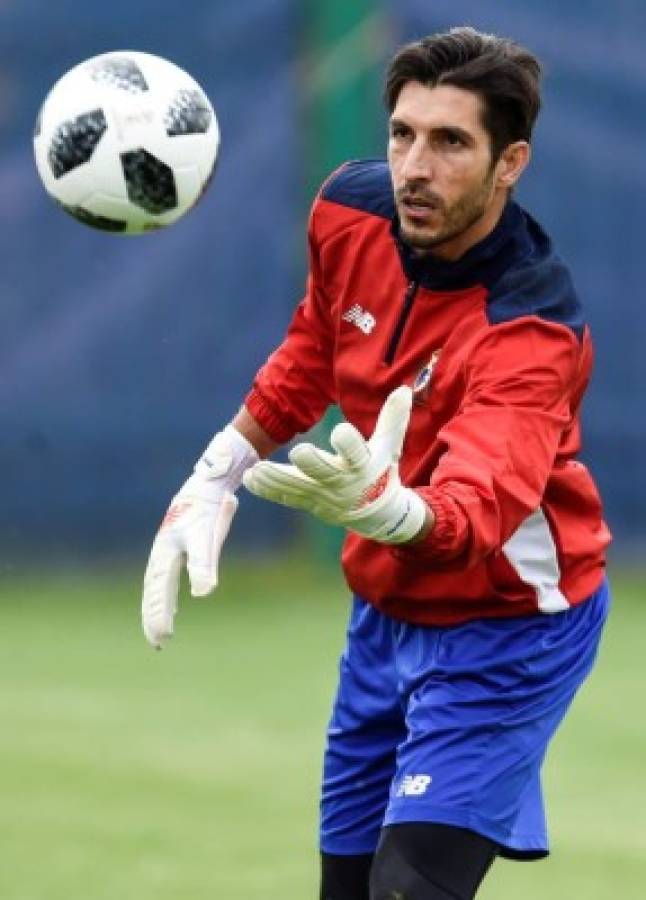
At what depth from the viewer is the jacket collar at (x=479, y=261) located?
5012 millimetres

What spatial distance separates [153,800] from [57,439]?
452 centimetres

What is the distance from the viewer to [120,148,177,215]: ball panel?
18.8 feet

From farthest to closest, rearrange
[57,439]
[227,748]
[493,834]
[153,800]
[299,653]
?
[57,439]
[299,653]
[227,748]
[153,800]
[493,834]

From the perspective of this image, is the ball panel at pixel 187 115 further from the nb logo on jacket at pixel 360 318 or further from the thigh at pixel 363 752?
the thigh at pixel 363 752

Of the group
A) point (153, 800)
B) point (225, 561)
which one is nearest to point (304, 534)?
point (225, 561)

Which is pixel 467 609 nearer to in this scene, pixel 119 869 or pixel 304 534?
pixel 119 869

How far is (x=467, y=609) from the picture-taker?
507cm

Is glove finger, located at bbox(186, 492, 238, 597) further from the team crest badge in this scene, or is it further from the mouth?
the mouth

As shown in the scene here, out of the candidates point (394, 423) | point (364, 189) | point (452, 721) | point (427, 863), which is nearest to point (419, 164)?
point (364, 189)

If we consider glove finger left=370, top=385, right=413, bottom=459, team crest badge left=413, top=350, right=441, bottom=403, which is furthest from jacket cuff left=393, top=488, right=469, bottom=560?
team crest badge left=413, top=350, right=441, bottom=403

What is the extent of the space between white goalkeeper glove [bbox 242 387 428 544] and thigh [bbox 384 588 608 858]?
607 mm

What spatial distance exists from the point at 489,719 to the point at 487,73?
134 centimetres

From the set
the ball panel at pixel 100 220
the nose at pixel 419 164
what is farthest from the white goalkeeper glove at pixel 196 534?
the nose at pixel 419 164

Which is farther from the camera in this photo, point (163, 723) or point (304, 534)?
point (304, 534)
